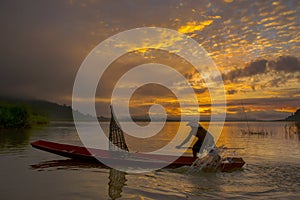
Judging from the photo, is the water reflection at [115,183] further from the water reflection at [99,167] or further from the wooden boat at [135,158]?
the wooden boat at [135,158]

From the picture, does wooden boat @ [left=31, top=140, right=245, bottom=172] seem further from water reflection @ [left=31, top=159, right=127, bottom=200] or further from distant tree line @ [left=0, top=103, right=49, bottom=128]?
distant tree line @ [left=0, top=103, right=49, bottom=128]

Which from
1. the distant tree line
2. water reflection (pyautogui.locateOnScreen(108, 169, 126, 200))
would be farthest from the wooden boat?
the distant tree line

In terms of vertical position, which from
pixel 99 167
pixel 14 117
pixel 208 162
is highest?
pixel 14 117

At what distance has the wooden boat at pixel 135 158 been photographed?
1341 centimetres

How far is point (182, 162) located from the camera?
13484 millimetres

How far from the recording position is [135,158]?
14.2 metres

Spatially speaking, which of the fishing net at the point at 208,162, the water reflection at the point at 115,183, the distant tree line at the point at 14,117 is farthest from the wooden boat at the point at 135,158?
the distant tree line at the point at 14,117

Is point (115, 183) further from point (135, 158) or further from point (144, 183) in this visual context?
point (135, 158)

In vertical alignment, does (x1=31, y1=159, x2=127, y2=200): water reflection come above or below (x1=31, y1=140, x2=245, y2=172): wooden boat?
below

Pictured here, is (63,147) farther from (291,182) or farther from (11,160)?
(291,182)

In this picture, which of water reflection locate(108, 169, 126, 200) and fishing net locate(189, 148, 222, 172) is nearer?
water reflection locate(108, 169, 126, 200)

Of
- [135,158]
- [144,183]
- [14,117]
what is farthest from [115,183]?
[14,117]

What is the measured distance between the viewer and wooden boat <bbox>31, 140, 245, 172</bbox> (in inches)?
528

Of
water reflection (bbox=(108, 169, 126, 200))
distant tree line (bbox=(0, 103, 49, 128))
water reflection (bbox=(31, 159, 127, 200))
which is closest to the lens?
water reflection (bbox=(108, 169, 126, 200))
